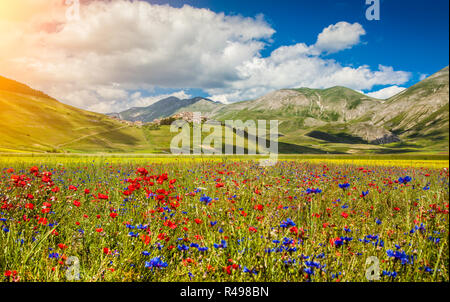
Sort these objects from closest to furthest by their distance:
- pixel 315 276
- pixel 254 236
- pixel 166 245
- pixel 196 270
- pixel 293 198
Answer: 1. pixel 315 276
2. pixel 196 270
3. pixel 254 236
4. pixel 166 245
5. pixel 293 198

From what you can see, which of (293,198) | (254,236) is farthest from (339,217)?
(254,236)
